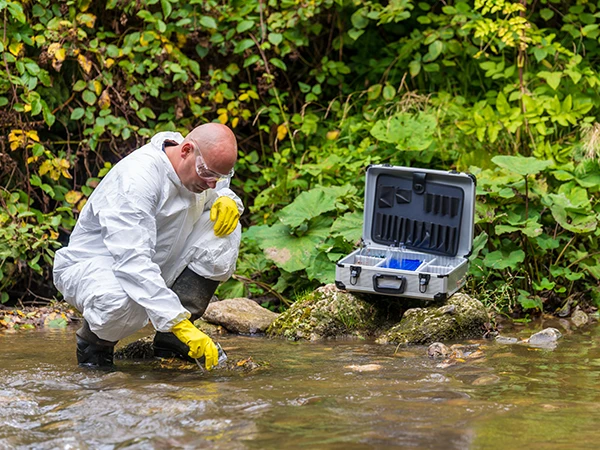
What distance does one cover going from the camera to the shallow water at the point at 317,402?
2.90 m

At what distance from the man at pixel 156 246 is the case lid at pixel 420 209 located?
1490mm

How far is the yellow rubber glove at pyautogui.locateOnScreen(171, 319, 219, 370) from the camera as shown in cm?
375

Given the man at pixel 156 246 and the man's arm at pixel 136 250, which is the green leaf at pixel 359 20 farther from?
the man's arm at pixel 136 250

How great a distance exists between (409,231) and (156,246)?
1978 mm

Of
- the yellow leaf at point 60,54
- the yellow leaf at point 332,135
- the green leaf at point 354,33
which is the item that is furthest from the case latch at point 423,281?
the yellow leaf at point 60,54

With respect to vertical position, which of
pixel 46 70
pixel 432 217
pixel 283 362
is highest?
pixel 46 70

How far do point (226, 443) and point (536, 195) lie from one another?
3538 mm

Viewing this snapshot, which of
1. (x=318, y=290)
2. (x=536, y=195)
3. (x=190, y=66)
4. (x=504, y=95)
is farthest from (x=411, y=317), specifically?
(x=190, y=66)

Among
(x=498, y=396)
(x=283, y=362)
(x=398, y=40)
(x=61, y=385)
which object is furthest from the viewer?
(x=398, y=40)

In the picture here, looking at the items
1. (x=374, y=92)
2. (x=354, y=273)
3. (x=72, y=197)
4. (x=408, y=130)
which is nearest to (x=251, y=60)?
(x=374, y=92)

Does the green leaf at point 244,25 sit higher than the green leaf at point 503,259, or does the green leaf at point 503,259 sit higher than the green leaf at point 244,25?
the green leaf at point 244,25

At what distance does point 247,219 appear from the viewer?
7164 mm

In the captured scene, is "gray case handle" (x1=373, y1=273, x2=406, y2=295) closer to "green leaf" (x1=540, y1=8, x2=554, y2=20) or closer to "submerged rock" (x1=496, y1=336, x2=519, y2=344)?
"submerged rock" (x1=496, y1=336, x2=519, y2=344)

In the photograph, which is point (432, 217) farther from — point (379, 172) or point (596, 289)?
point (596, 289)
